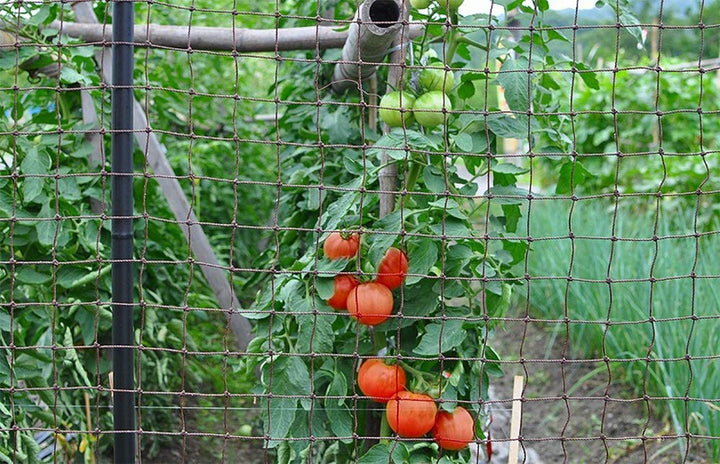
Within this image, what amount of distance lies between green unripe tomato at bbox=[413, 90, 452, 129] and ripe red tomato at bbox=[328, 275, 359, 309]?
0.35 meters

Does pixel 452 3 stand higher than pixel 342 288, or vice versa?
pixel 452 3

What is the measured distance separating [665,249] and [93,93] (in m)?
2.27

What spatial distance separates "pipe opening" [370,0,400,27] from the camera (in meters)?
1.72

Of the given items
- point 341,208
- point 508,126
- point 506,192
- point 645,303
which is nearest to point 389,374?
point 341,208

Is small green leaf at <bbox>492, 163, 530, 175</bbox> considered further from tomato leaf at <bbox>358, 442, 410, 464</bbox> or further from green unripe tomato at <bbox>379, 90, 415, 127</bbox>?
tomato leaf at <bbox>358, 442, 410, 464</bbox>

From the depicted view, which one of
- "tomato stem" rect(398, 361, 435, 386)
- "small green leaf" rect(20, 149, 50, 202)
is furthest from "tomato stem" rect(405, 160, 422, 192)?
"small green leaf" rect(20, 149, 50, 202)

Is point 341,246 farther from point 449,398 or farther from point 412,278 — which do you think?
point 449,398

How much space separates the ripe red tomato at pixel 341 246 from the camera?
164 centimetres

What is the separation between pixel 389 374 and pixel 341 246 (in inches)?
10.8

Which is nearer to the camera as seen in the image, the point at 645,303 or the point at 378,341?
the point at 378,341

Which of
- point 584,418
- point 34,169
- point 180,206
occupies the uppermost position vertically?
point 34,169

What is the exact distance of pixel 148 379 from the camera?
2.61m

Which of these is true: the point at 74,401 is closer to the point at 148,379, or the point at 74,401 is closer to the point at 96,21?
the point at 148,379

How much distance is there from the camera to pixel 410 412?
1592 mm
